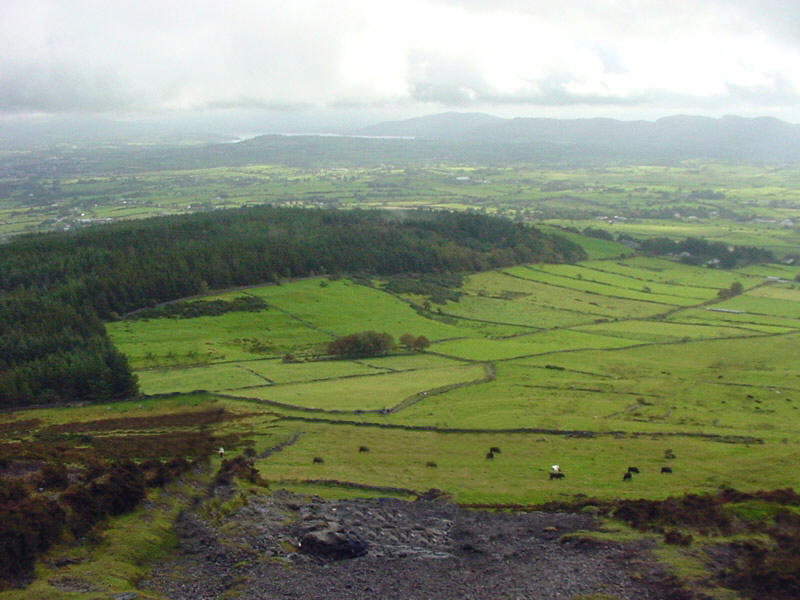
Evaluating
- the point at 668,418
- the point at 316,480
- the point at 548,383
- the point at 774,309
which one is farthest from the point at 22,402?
the point at 774,309

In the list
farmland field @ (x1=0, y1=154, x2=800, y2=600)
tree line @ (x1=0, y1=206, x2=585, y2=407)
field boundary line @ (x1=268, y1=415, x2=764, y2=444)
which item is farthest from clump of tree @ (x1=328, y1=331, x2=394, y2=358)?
field boundary line @ (x1=268, y1=415, x2=764, y2=444)

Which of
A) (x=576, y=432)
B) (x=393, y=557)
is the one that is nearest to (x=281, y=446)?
(x=393, y=557)

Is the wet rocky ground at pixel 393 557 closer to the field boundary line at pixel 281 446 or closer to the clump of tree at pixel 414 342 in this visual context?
the field boundary line at pixel 281 446

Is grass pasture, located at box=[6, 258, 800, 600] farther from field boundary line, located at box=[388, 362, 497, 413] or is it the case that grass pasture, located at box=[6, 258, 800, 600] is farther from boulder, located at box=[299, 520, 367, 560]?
boulder, located at box=[299, 520, 367, 560]

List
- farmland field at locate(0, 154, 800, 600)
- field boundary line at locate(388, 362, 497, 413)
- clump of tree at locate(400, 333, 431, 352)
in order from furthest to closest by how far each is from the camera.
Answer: clump of tree at locate(400, 333, 431, 352) → field boundary line at locate(388, 362, 497, 413) → farmland field at locate(0, 154, 800, 600)

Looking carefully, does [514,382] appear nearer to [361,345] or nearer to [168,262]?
[361,345]

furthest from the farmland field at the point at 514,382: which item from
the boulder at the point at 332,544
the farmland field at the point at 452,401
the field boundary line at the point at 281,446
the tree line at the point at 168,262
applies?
the boulder at the point at 332,544
